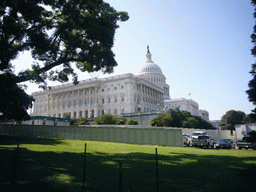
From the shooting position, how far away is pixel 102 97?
90812 mm

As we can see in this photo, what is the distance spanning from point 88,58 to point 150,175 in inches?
592

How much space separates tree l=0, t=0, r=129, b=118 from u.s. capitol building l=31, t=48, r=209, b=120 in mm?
55349

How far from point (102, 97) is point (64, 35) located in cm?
7180

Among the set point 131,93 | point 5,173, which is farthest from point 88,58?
point 131,93

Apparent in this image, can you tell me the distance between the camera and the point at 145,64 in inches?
5423

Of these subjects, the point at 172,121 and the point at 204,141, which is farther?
the point at 172,121

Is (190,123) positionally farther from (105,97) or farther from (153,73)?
(153,73)

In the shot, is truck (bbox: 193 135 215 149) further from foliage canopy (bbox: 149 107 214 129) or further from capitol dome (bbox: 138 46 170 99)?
capitol dome (bbox: 138 46 170 99)

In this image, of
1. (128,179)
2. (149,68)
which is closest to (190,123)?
(128,179)

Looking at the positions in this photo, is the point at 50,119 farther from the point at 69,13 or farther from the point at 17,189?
the point at 17,189

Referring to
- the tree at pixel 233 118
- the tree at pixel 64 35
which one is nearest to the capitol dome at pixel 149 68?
the tree at pixel 233 118

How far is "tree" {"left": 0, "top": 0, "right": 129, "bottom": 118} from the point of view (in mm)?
18188

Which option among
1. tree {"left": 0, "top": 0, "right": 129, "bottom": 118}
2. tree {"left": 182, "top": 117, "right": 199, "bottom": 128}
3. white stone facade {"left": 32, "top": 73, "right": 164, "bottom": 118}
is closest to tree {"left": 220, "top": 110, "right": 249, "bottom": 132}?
tree {"left": 182, "top": 117, "right": 199, "bottom": 128}

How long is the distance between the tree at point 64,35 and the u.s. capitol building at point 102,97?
55349 millimetres
